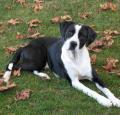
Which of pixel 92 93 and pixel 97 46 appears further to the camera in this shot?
pixel 97 46

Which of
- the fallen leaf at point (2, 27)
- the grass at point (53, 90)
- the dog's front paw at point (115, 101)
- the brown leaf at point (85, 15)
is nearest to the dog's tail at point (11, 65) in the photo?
the grass at point (53, 90)

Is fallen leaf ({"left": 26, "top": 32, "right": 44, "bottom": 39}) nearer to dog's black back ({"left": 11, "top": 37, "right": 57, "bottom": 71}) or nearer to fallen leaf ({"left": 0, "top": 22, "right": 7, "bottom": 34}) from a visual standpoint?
fallen leaf ({"left": 0, "top": 22, "right": 7, "bottom": 34})

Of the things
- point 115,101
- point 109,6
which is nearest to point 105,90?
point 115,101

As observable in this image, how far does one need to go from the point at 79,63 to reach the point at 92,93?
0.63m

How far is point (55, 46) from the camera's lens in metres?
→ 7.86

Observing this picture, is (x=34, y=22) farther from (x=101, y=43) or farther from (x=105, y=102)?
(x=105, y=102)

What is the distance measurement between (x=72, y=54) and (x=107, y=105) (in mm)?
1115

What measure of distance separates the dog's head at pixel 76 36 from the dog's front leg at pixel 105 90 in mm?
539

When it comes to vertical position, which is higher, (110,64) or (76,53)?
(76,53)

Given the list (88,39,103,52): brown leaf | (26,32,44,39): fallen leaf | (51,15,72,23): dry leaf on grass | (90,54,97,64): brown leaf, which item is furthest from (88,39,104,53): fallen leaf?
(51,15,72,23): dry leaf on grass

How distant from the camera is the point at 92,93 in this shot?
6965 millimetres

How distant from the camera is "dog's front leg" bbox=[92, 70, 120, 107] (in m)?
6.75

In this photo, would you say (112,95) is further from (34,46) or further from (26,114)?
(34,46)

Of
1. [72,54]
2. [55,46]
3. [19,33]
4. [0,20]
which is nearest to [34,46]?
[55,46]
